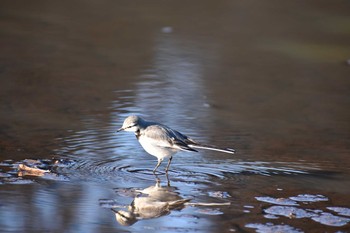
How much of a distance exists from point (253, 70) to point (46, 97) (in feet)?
11.3

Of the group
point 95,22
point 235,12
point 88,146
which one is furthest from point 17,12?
point 88,146

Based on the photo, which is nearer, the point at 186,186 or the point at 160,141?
the point at 186,186

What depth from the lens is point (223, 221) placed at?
262 inches

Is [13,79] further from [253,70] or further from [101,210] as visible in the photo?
[101,210]

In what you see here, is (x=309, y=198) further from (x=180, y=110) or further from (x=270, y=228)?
(x=180, y=110)

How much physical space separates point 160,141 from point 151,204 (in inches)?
40.1

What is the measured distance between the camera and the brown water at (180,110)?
6.91 meters

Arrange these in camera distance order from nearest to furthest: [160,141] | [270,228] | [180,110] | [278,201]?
[270,228], [278,201], [160,141], [180,110]

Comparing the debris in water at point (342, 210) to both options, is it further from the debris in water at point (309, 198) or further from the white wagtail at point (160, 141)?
the white wagtail at point (160, 141)

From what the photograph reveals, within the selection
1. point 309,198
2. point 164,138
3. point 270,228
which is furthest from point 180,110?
point 270,228

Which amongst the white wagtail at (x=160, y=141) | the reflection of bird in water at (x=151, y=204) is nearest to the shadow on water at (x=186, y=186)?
the reflection of bird in water at (x=151, y=204)

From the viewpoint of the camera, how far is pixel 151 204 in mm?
7070

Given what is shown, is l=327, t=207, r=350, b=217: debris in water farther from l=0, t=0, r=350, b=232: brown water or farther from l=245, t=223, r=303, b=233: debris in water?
l=245, t=223, r=303, b=233: debris in water

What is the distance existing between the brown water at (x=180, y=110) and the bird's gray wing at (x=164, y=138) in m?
0.30
